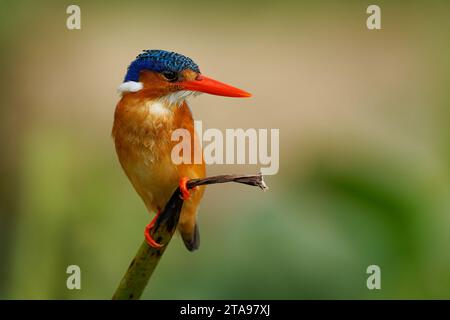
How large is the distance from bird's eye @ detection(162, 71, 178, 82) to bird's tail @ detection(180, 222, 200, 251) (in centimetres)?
42

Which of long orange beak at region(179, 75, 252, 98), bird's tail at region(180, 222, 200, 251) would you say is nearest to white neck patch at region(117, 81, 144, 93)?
long orange beak at region(179, 75, 252, 98)

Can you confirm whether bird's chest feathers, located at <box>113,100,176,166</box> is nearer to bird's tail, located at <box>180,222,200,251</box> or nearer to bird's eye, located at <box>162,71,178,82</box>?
bird's eye, located at <box>162,71,178,82</box>

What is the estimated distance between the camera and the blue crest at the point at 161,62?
58.9 inches

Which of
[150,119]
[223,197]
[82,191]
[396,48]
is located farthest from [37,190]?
[396,48]

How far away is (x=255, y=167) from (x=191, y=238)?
1.02 feet

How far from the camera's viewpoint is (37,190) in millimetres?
1730

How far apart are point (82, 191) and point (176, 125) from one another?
14.0 inches

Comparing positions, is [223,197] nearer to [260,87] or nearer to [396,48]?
[260,87]

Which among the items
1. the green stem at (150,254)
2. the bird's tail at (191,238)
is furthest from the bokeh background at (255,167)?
the green stem at (150,254)

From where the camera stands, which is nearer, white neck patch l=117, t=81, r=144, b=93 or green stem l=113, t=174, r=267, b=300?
Result: green stem l=113, t=174, r=267, b=300

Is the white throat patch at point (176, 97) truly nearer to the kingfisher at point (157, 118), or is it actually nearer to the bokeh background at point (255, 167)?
the kingfisher at point (157, 118)

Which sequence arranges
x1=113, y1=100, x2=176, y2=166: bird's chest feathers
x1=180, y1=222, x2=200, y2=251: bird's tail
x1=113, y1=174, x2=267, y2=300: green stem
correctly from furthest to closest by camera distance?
x1=180, y1=222, x2=200, y2=251: bird's tail
x1=113, y1=100, x2=176, y2=166: bird's chest feathers
x1=113, y1=174, x2=267, y2=300: green stem

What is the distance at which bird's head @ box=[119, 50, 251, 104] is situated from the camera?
1.50m

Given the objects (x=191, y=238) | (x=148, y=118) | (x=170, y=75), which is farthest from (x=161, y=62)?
(x=191, y=238)
